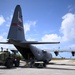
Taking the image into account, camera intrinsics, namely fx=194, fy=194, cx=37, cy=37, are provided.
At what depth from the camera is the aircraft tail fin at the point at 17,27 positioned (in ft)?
100

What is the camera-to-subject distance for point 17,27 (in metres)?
31.8

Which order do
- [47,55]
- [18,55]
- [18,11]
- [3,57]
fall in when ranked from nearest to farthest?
[3,57] < [18,11] < [18,55] < [47,55]

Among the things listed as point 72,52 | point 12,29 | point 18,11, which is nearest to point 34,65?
point 12,29

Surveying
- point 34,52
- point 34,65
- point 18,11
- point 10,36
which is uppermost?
point 18,11

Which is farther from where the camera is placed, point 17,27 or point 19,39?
point 19,39

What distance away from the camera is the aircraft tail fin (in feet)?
100

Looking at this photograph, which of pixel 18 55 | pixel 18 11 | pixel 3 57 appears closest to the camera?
pixel 3 57

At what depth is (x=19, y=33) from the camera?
3272cm

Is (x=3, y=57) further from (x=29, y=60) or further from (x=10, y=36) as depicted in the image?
(x=29, y=60)

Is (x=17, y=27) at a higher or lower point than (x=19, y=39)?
higher

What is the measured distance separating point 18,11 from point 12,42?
538 centimetres

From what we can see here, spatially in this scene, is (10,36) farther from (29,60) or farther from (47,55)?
(47,55)

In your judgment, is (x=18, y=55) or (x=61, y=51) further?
(x=61, y=51)

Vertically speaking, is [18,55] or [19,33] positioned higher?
[19,33]
